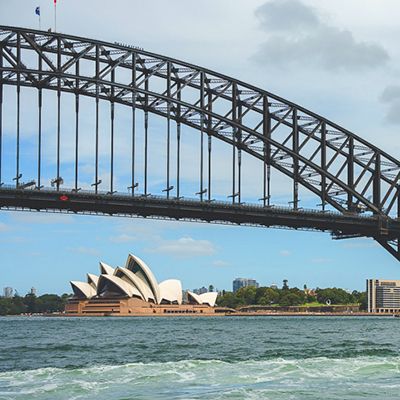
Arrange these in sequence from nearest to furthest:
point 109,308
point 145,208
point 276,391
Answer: point 276,391, point 145,208, point 109,308

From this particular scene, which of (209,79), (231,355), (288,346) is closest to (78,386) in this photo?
(231,355)

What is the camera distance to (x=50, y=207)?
76.6 meters

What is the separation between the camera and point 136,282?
193250mm

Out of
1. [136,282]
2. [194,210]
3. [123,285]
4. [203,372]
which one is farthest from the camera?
[136,282]

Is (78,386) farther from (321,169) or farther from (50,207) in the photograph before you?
(321,169)

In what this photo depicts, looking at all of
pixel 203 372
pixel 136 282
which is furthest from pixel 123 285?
pixel 203 372

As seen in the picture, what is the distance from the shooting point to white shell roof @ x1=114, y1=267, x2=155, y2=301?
630 ft

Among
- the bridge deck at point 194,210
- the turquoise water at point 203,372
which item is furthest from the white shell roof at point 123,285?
the turquoise water at point 203,372

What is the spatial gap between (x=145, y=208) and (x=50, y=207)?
862 cm

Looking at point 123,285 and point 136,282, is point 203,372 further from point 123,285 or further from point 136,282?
point 136,282

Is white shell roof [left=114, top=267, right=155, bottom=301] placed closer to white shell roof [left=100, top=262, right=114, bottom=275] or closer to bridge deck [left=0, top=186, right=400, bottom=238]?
white shell roof [left=100, top=262, right=114, bottom=275]

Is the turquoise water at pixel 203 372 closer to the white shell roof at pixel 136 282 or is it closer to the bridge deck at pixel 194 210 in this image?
the bridge deck at pixel 194 210

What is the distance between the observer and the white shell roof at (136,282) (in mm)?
192125

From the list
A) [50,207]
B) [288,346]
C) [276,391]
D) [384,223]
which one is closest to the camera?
[276,391]
